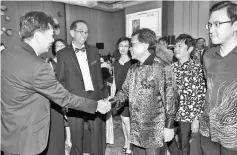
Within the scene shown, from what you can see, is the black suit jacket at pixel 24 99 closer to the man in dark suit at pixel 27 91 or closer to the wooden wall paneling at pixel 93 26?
the man in dark suit at pixel 27 91

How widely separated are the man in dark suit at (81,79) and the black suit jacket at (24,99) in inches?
34.9

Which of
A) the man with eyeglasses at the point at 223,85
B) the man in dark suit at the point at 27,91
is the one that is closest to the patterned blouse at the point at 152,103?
the man with eyeglasses at the point at 223,85

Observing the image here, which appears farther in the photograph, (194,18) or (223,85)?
(194,18)

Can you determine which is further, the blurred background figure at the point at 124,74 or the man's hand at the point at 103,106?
the blurred background figure at the point at 124,74

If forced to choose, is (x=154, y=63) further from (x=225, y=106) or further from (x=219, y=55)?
(x=225, y=106)

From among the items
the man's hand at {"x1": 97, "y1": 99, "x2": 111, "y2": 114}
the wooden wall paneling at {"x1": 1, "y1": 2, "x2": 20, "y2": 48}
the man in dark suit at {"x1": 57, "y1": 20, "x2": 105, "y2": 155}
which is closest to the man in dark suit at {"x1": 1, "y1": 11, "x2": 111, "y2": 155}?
the man's hand at {"x1": 97, "y1": 99, "x2": 111, "y2": 114}

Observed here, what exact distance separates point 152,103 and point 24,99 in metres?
1.01

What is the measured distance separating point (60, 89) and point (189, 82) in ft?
4.38

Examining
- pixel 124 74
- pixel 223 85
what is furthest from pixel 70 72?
pixel 223 85

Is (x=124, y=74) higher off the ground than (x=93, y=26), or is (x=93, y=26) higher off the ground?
(x=93, y=26)

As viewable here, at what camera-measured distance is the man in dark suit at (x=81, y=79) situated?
2.26m

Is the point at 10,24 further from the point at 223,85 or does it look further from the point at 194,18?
the point at 223,85

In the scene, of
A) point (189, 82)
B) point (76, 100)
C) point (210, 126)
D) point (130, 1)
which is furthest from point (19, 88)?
point (130, 1)

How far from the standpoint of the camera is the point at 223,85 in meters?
1.29
